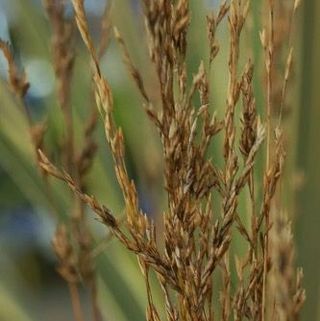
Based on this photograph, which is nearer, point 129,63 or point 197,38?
point 129,63

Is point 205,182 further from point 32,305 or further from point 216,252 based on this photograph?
point 32,305

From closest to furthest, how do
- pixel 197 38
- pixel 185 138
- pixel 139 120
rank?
1. pixel 185 138
2. pixel 197 38
3. pixel 139 120

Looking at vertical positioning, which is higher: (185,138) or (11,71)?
(11,71)

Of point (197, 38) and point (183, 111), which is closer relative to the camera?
point (183, 111)

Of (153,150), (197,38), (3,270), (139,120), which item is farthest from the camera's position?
(3,270)

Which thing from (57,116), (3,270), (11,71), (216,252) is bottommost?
(216,252)

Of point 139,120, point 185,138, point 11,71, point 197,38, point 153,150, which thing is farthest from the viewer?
point 139,120

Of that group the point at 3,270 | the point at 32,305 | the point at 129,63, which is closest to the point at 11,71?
the point at 129,63

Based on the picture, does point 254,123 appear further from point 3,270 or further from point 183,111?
A: point 3,270

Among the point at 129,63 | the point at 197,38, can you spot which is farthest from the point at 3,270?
the point at 129,63
